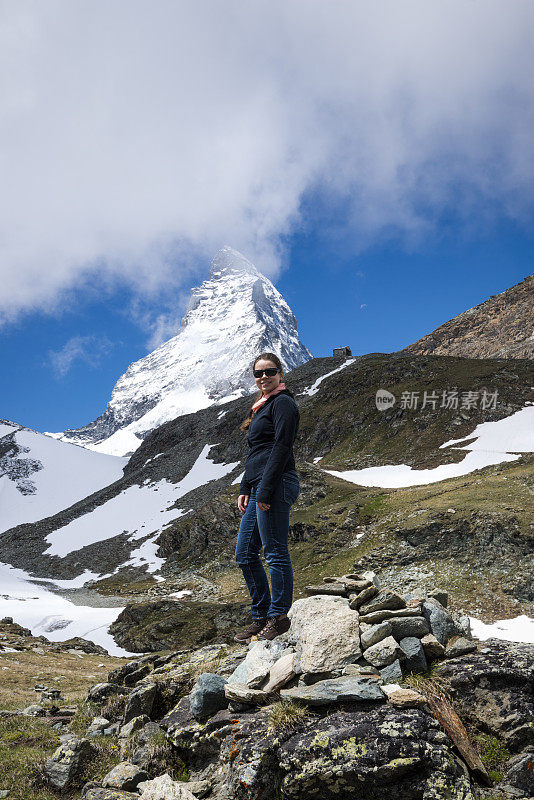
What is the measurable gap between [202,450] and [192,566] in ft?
200

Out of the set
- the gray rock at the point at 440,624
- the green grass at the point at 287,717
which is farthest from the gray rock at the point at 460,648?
the green grass at the point at 287,717

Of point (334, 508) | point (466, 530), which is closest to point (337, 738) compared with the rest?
point (466, 530)

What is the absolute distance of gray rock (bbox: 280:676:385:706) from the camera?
5.41 metres

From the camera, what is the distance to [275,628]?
7520 mm

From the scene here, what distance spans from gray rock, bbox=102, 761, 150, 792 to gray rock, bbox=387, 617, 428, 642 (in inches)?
158

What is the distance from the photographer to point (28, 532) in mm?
112438

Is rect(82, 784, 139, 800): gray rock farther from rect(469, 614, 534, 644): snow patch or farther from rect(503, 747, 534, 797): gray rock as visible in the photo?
rect(469, 614, 534, 644): snow patch

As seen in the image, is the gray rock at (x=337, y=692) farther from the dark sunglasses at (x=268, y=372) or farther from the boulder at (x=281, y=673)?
the dark sunglasses at (x=268, y=372)

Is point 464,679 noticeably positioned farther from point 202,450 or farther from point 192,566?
point 202,450

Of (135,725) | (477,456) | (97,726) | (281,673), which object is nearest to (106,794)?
(135,725)

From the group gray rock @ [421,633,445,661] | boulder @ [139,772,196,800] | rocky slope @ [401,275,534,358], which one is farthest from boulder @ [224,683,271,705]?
rocky slope @ [401,275,534,358]

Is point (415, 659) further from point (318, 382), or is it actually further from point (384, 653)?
point (318, 382)

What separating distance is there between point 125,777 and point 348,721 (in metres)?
3.30

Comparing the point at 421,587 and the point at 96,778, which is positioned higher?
the point at 96,778
